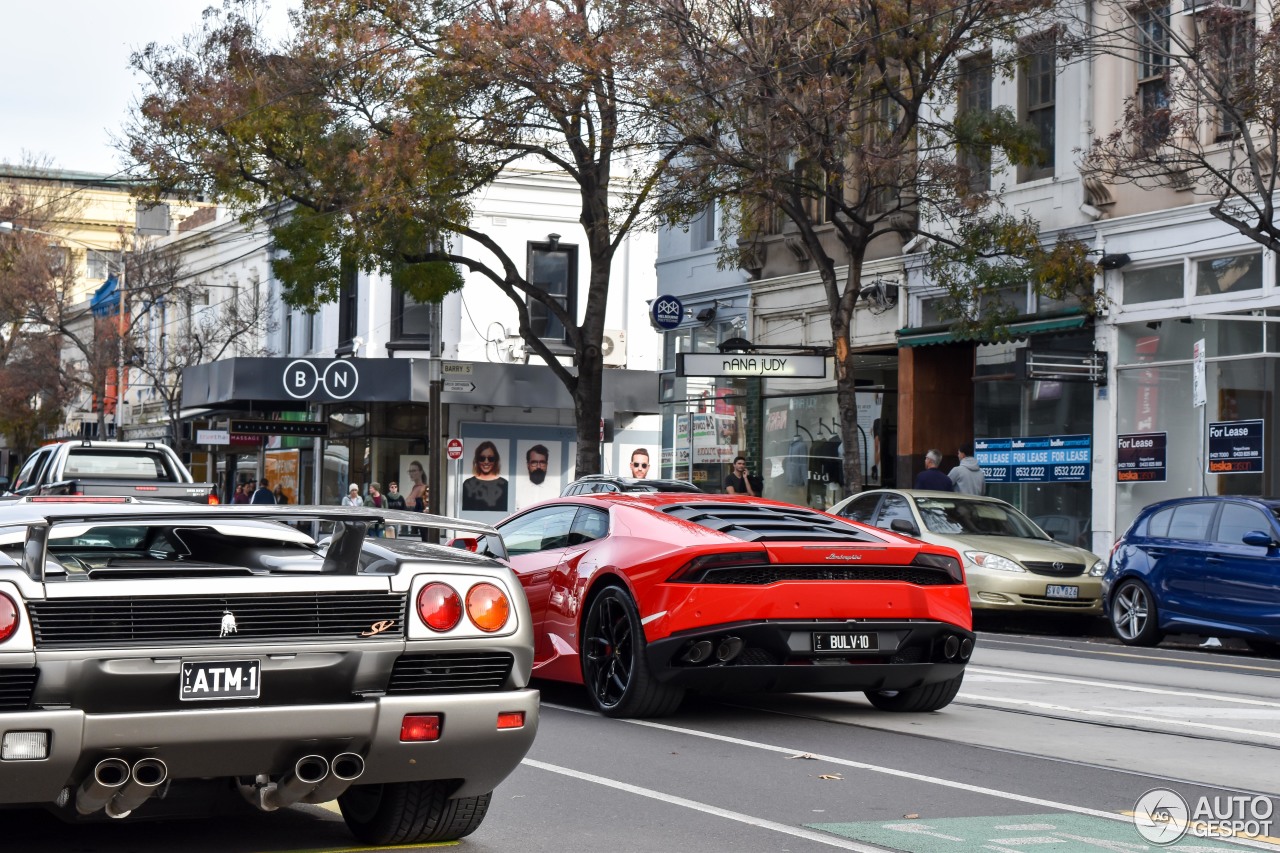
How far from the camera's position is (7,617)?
490 centimetres

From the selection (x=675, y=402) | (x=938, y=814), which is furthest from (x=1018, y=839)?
(x=675, y=402)

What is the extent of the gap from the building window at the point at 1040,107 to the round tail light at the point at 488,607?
21.0 meters

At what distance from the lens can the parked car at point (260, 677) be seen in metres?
4.94

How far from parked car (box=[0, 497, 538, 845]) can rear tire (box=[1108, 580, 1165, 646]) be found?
12551 mm

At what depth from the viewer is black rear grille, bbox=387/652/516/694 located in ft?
17.8

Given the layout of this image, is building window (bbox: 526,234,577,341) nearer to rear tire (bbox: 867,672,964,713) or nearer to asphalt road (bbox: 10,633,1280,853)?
asphalt road (bbox: 10,633,1280,853)

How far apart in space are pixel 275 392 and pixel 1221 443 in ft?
79.6

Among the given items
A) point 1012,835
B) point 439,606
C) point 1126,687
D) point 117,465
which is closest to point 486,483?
point 117,465

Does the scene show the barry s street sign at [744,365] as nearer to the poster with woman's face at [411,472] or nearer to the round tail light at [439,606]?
the poster with woman's face at [411,472]

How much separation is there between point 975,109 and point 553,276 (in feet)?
63.6

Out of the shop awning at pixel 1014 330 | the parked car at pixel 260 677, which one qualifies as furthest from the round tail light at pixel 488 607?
the shop awning at pixel 1014 330

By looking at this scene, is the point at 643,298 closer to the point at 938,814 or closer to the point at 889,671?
the point at 889,671

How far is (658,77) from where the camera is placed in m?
22.6

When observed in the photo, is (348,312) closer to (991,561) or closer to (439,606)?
(991,561)
